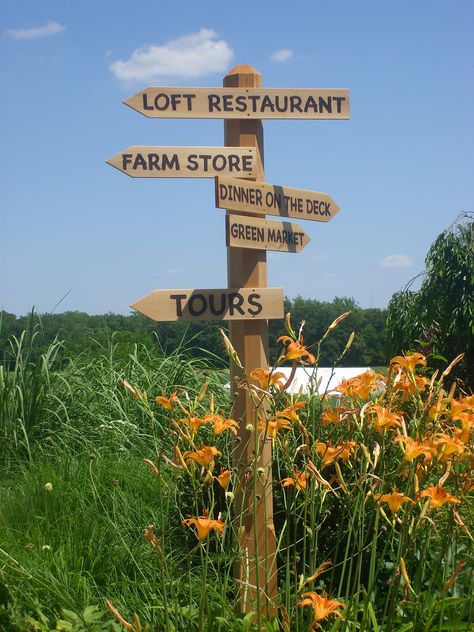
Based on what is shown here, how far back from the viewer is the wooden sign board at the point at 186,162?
3.51 meters

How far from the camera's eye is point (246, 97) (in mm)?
3699

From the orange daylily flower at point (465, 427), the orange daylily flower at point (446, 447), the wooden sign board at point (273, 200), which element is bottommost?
the orange daylily flower at point (446, 447)

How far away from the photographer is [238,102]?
12.1ft

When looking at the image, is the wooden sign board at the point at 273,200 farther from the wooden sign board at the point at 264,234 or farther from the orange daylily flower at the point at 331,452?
the orange daylily flower at the point at 331,452

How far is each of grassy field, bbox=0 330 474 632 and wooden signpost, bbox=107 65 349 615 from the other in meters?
0.17

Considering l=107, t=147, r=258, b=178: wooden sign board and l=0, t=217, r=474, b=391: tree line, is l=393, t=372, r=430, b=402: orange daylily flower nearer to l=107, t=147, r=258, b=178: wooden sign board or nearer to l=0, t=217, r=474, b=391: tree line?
l=107, t=147, r=258, b=178: wooden sign board

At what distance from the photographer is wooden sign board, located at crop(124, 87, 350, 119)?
3629 mm

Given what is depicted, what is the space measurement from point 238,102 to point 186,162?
15.5 inches

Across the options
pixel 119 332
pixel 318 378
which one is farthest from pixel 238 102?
pixel 119 332

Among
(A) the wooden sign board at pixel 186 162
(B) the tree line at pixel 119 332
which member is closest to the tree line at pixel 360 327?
(B) the tree line at pixel 119 332

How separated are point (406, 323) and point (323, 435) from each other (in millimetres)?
6845

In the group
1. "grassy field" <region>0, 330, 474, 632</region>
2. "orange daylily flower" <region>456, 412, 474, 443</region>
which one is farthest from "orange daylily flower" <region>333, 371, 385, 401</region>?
"orange daylily flower" <region>456, 412, 474, 443</region>

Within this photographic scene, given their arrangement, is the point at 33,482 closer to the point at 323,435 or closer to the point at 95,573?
the point at 95,573

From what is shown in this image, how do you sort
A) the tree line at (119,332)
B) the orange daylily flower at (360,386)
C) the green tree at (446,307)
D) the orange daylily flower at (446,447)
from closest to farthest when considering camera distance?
the orange daylily flower at (446,447) → the orange daylily flower at (360,386) → the tree line at (119,332) → the green tree at (446,307)
